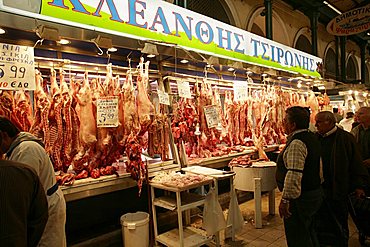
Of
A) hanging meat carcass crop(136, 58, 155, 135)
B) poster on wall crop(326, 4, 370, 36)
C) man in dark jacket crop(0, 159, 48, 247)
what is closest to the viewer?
man in dark jacket crop(0, 159, 48, 247)

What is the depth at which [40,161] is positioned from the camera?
2350 mm

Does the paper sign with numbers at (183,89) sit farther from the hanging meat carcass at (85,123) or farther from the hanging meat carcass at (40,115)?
the hanging meat carcass at (40,115)

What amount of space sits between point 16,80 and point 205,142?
310cm

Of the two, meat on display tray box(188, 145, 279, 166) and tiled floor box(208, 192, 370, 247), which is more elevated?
meat on display tray box(188, 145, 279, 166)

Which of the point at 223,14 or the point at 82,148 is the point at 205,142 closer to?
the point at 82,148

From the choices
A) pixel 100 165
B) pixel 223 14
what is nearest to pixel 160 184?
pixel 100 165

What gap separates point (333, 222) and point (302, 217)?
1.00 metres

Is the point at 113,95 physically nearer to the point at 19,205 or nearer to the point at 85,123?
the point at 85,123

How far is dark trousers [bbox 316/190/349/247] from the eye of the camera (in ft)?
11.4

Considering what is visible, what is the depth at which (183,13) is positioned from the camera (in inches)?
176

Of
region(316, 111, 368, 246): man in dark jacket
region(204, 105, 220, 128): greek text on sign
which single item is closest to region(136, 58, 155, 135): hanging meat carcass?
region(204, 105, 220, 128): greek text on sign

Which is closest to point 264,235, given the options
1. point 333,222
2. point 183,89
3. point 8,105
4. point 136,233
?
point 333,222

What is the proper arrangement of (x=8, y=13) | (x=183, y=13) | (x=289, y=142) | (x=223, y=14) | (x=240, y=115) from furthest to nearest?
(x=223, y=14) → (x=240, y=115) → (x=183, y=13) → (x=289, y=142) → (x=8, y=13)

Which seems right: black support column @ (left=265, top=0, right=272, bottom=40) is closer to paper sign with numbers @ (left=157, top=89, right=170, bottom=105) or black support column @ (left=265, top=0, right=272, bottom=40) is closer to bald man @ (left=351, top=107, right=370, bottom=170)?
bald man @ (left=351, top=107, right=370, bottom=170)
